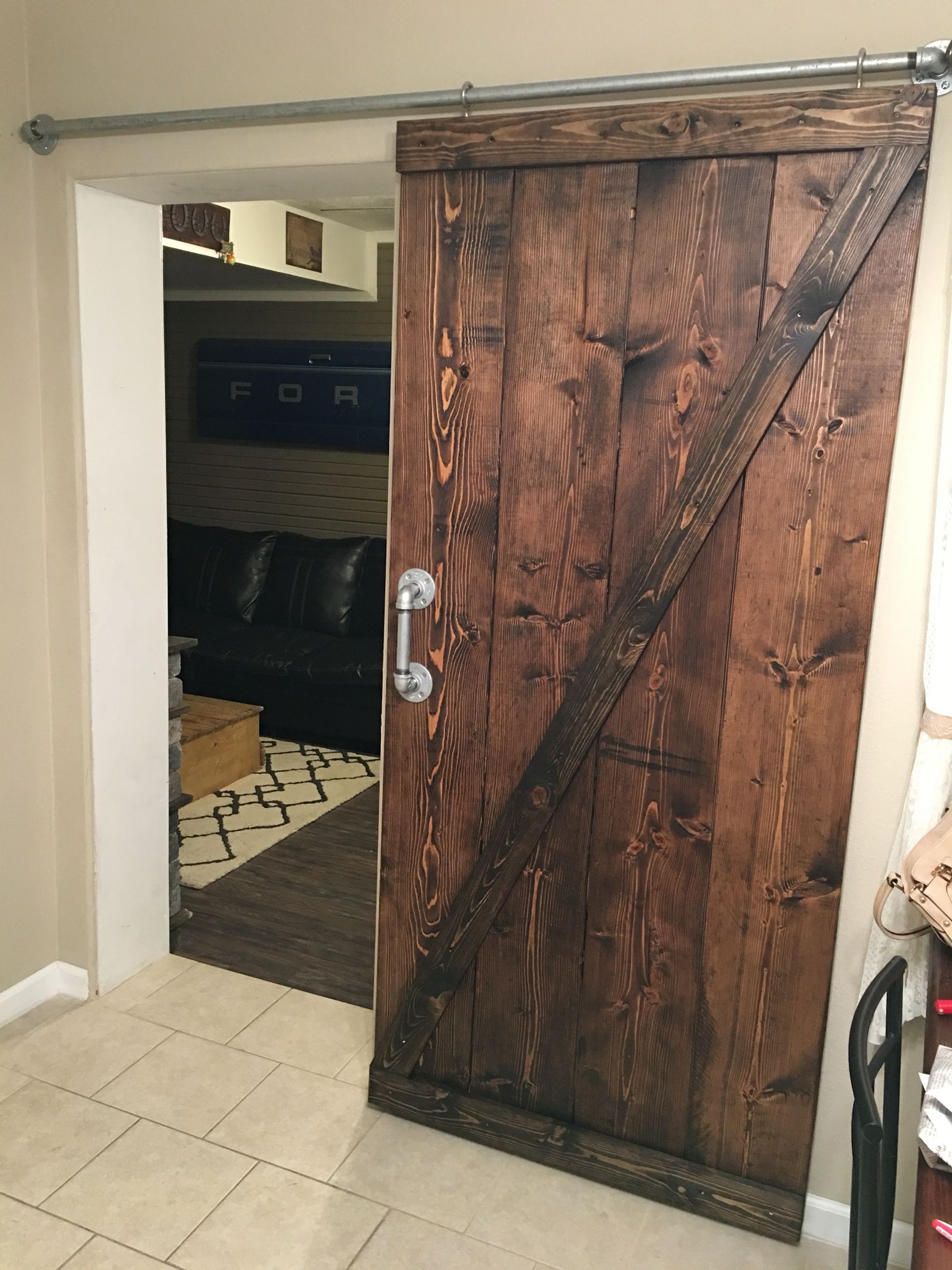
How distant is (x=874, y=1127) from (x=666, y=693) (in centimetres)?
104

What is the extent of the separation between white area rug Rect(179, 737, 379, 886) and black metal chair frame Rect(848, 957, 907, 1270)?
275 centimetres

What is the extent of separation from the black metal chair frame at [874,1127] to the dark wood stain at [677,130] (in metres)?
1.39

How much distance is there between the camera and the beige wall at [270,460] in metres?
6.18

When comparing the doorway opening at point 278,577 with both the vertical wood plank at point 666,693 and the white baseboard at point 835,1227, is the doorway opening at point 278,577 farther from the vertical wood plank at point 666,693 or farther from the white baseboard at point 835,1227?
the white baseboard at point 835,1227

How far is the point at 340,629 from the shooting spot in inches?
226

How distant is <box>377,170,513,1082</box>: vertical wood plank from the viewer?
7.11 ft

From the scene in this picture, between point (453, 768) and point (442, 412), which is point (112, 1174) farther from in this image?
point (442, 412)

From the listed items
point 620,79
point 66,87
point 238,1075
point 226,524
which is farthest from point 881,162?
point 226,524

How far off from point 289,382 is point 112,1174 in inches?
188

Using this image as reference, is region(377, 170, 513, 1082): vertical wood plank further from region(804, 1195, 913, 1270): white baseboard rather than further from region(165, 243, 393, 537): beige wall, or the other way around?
region(165, 243, 393, 537): beige wall

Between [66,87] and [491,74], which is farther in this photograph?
[66,87]

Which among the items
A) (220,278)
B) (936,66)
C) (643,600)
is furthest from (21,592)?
(220,278)

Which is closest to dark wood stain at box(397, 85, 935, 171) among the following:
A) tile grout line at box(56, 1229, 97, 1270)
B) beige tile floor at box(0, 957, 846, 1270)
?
beige tile floor at box(0, 957, 846, 1270)

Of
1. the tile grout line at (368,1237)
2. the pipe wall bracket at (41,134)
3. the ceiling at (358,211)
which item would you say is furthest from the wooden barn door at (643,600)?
the ceiling at (358,211)
